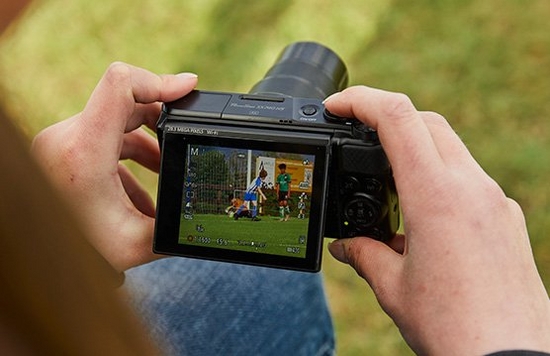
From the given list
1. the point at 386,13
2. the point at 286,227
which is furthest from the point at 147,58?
the point at 286,227

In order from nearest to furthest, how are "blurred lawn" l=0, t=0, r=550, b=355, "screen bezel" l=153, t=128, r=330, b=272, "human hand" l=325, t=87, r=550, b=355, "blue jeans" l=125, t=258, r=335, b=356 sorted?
"human hand" l=325, t=87, r=550, b=355 → "screen bezel" l=153, t=128, r=330, b=272 → "blue jeans" l=125, t=258, r=335, b=356 → "blurred lawn" l=0, t=0, r=550, b=355

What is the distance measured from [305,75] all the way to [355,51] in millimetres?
1005

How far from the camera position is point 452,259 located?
86cm

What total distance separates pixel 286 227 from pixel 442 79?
1.31 metres

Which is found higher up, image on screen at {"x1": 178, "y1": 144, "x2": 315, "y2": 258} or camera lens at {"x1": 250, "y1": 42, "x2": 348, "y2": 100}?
camera lens at {"x1": 250, "y1": 42, "x2": 348, "y2": 100}

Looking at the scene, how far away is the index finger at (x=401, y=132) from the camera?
0.90 meters

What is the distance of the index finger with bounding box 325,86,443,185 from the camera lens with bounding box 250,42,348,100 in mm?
282

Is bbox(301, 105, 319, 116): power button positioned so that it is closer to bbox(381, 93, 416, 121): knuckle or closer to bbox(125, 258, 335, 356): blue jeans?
bbox(381, 93, 416, 121): knuckle

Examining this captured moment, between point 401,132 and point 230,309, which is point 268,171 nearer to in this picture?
point 401,132

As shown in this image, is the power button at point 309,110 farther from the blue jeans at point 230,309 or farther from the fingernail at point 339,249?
the blue jeans at point 230,309

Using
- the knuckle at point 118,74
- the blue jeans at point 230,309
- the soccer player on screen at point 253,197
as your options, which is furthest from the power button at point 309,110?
the blue jeans at point 230,309

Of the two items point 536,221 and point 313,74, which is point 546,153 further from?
point 313,74

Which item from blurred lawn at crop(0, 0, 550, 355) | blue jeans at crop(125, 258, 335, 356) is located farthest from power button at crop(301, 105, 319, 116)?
blurred lawn at crop(0, 0, 550, 355)

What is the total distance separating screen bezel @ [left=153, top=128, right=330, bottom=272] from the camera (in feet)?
3.33
